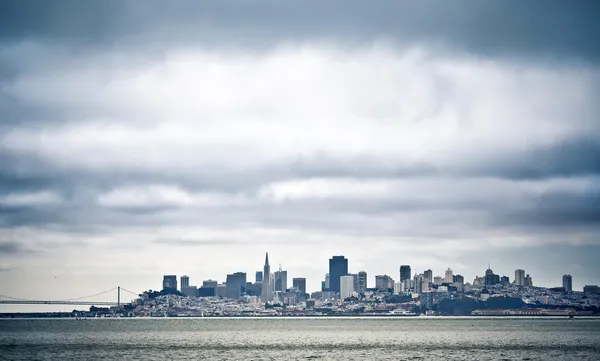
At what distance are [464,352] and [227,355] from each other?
41641 millimetres

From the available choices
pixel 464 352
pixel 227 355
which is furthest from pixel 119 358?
pixel 464 352

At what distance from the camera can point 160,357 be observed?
149125mm

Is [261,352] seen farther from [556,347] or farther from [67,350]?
[556,347]

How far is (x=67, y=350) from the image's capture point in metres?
172

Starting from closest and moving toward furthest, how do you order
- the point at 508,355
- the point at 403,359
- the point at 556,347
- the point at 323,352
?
the point at 403,359 → the point at 508,355 → the point at 323,352 → the point at 556,347

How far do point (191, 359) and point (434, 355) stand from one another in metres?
40.6

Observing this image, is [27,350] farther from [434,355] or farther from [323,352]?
[434,355]

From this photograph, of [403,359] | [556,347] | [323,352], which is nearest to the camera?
[403,359]

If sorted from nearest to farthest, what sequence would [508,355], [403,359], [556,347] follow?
1. [403,359]
2. [508,355]
3. [556,347]

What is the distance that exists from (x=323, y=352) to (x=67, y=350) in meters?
47.8

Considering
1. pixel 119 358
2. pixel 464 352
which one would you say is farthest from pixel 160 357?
pixel 464 352

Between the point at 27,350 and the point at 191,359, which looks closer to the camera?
the point at 191,359

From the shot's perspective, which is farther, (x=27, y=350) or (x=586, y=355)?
(x=27, y=350)

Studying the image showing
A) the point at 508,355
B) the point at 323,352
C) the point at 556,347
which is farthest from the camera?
the point at 556,347
